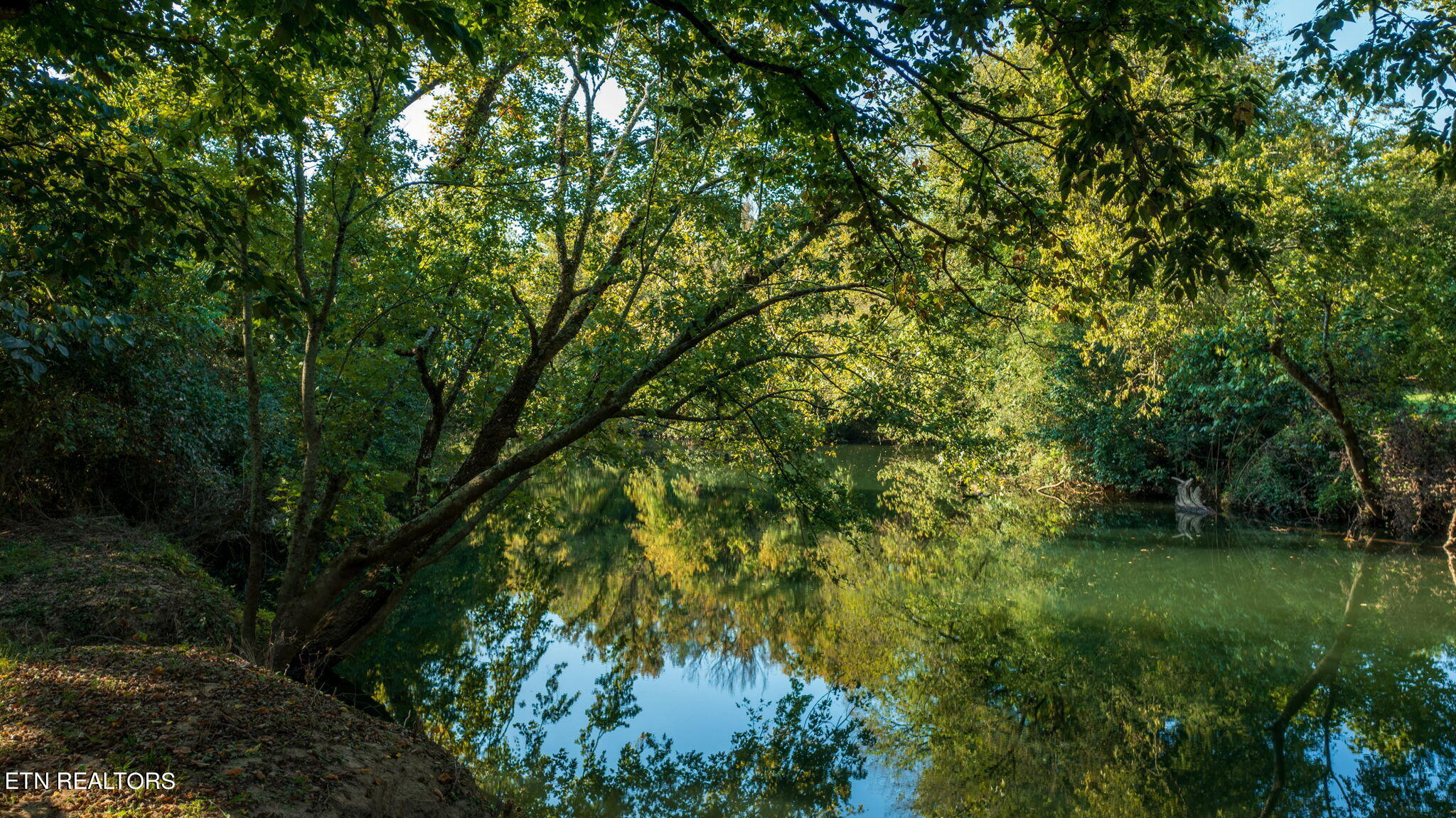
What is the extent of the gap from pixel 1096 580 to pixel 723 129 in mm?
9549

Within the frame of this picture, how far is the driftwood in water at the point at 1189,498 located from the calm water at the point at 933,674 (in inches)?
130

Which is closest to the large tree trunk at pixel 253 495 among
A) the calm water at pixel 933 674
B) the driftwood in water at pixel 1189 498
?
the calm water at pixel 933 674

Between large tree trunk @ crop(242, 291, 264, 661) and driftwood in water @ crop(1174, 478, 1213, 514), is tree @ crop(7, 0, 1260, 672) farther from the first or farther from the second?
driftwood in water @ crop(1174, 478, 1213, 514)

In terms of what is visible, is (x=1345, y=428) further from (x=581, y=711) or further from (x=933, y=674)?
(x=581, y=711)

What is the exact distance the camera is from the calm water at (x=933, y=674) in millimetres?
6496

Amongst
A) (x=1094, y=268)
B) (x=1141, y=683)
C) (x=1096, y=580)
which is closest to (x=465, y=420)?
(x=1094, y=268)

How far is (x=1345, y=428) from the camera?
14.5 metres

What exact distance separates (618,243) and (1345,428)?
13.8 meters

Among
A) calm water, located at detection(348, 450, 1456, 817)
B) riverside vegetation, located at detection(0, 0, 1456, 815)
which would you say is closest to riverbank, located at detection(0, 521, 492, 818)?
riverside vegetation, located at detection(0, 0, 1456, 815)

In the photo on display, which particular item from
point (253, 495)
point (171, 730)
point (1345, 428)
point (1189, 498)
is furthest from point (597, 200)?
point (1189, 498)

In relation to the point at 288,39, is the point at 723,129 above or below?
above

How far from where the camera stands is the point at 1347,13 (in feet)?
14.6

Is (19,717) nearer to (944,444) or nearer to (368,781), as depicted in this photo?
(368,781)

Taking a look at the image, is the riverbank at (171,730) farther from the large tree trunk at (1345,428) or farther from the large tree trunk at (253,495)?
the large tree trunk at (1345,428)
